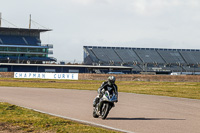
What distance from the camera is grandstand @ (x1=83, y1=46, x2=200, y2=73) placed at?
114 metres

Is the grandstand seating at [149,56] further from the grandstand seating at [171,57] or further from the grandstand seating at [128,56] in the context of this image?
the grandstand seating at [171,57]

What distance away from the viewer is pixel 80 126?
38.6ft

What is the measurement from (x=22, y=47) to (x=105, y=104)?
4072 inches

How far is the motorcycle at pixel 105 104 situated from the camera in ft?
45.4

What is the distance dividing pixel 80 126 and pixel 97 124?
806 millimetres

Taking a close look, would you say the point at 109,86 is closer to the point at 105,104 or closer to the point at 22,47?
the point at 105,104

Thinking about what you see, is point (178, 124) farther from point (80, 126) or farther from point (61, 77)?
point (61, 77)

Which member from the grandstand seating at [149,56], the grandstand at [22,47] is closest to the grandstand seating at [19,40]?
the grandstand at [22,47]

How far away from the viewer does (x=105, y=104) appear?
14.0 m

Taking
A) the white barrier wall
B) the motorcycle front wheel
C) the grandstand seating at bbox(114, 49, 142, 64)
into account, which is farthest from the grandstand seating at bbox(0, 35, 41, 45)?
the motorcycle front wheel

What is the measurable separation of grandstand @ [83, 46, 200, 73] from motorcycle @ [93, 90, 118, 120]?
95139mm

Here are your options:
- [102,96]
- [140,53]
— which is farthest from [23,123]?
[140,53]

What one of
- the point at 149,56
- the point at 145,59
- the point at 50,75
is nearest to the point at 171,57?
the point at 149,56

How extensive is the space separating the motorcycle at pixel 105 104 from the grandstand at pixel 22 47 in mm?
97159
